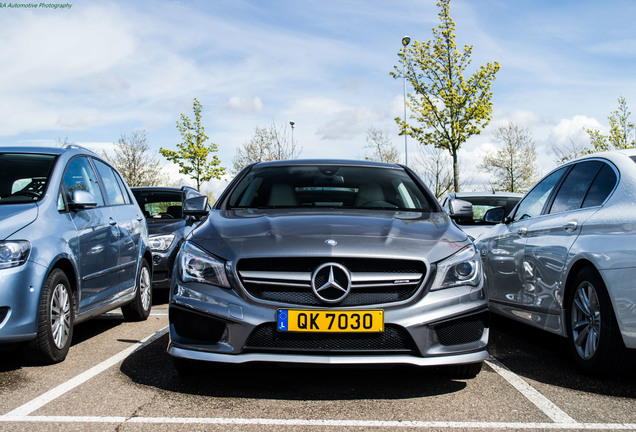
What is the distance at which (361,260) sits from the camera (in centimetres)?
396

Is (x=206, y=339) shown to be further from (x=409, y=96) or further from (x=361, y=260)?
(x=409, y=96)

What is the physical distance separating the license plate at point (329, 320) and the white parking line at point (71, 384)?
A: 1.42m

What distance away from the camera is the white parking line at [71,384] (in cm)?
377

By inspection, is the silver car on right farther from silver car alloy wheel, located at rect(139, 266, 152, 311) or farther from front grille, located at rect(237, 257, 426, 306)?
silver car alloy wheel, located at rect(139, 266, 152, 311)

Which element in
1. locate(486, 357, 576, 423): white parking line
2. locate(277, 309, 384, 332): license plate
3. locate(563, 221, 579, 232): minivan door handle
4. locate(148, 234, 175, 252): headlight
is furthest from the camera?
locate(148, 234, 175, 252): headlight

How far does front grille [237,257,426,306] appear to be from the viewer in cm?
389

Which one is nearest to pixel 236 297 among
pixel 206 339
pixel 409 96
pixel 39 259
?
pixel 206 339

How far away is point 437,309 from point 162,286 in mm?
6306

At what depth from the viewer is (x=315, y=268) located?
391 cm

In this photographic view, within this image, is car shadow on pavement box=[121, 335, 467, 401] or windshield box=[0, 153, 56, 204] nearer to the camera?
car shadow on pavement box=[121, 335, 467, 401]

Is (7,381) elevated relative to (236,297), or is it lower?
lower

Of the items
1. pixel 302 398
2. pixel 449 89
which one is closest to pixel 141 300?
pixel 302 398

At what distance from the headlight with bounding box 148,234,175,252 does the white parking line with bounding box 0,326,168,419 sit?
3721 mm

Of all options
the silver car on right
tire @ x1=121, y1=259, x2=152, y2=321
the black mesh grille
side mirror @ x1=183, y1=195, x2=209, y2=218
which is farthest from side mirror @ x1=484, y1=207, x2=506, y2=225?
tire @ x1=121, y1=259, x2=152, y2=321
